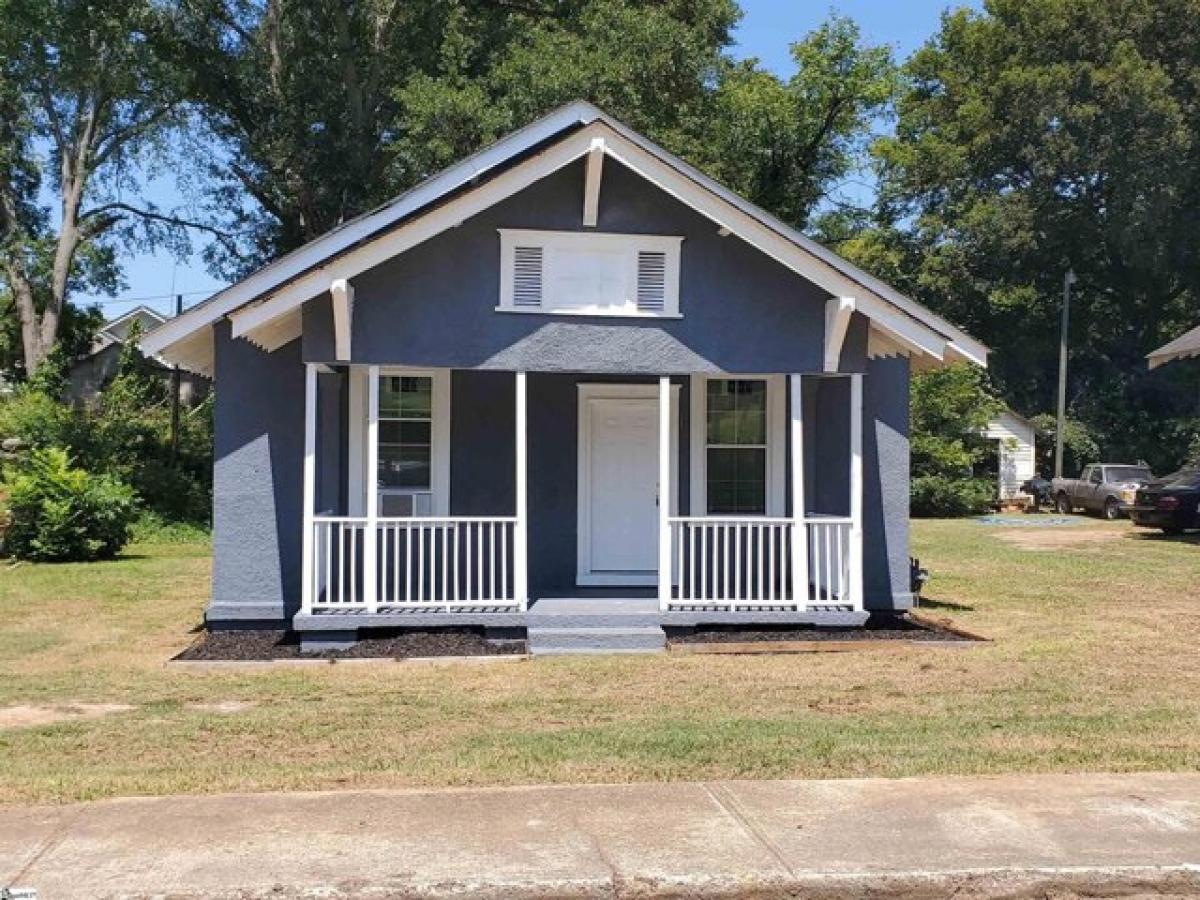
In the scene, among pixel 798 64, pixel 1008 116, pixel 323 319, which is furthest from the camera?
pixel 1008 116

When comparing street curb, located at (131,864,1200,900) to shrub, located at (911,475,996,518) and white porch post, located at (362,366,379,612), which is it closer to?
white porch post, located at (362,366,379,612)

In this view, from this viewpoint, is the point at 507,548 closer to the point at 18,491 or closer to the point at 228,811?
the point at 228,811

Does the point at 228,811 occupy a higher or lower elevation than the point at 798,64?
lower

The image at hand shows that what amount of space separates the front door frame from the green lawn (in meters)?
2.38

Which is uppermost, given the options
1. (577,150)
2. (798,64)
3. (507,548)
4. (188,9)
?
(188,9)

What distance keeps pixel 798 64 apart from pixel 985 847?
26.2 m

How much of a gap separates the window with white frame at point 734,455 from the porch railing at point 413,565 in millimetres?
2455

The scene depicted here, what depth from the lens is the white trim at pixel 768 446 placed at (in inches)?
523

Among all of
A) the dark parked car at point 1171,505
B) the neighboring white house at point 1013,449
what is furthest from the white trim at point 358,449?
the neighboring white house at point 1013,449

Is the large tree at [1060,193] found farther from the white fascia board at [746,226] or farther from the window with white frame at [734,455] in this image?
the white fascia board at [746,226]

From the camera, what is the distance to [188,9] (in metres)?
30.4

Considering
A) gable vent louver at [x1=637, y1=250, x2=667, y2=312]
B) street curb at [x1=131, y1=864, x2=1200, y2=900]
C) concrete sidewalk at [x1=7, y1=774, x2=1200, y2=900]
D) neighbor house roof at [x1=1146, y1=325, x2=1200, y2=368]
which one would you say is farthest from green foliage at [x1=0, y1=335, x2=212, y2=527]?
neighbor house roof at [x1=1146, y1=325, x2=1200, y2=368]

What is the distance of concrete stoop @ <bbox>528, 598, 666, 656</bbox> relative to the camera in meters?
11.2

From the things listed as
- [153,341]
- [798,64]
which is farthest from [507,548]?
[798,64]
